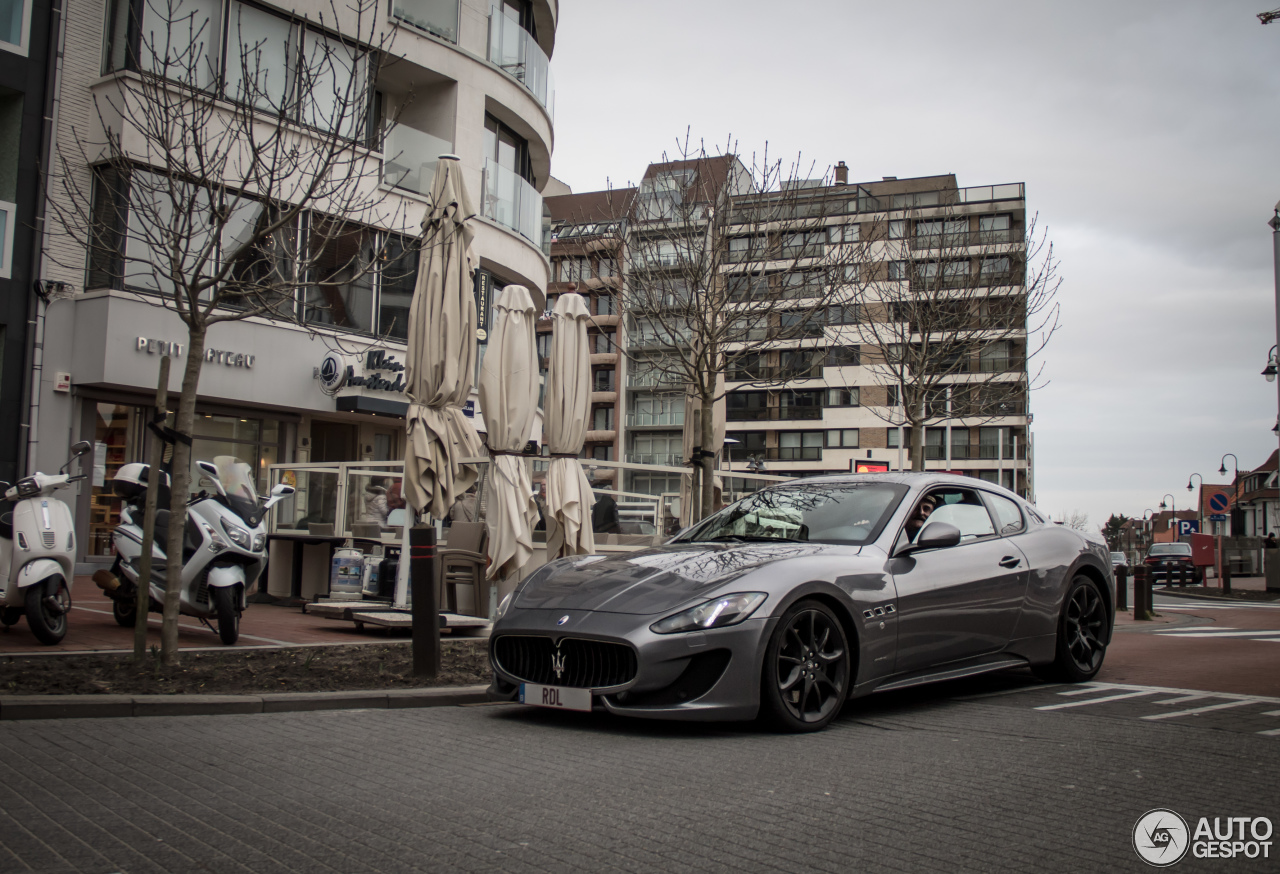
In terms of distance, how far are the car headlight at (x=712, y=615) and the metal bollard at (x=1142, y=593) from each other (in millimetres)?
13042

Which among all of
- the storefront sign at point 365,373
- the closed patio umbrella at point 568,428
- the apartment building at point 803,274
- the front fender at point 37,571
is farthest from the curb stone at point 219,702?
the storefront sign at point 365,373

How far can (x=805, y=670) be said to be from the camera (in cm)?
598

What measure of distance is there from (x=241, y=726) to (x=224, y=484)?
4.06 meters

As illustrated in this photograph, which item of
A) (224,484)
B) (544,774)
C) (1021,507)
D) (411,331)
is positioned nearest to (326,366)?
(411,331)

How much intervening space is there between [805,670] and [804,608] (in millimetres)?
331

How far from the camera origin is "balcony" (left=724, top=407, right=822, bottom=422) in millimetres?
79750

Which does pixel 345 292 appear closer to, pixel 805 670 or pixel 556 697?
pixel 556 697

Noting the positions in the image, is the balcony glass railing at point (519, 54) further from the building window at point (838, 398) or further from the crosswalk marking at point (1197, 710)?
the building window at point (838, 398)

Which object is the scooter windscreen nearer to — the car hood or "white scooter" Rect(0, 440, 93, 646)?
"white scooter" Rect(0, 440, 93, 646)

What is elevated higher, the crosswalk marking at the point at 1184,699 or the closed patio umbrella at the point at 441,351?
the closed patio umbrella at the point at 441,351

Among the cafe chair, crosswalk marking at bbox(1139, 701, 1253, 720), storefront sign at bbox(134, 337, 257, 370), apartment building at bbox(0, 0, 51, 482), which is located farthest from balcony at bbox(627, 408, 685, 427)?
crosswalk marking at bbox(1139, 701, 1253, 720)

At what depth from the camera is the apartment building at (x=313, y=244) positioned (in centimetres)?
1848

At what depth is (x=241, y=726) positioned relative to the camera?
6164 mm

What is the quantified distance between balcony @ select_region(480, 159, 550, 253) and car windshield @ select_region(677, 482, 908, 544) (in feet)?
63.1
